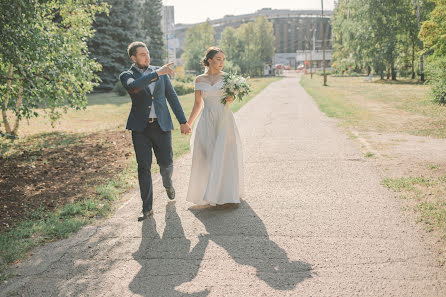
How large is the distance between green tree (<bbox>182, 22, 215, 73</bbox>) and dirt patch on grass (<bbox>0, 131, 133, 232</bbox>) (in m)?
55.1

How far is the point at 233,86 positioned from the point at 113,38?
105 feet

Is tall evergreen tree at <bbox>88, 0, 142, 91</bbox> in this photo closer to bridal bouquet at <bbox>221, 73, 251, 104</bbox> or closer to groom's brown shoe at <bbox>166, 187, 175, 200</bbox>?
groom's brown shoe at <bbox>166, 187, 175, 200</bbox>

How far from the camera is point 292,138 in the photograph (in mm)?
10711

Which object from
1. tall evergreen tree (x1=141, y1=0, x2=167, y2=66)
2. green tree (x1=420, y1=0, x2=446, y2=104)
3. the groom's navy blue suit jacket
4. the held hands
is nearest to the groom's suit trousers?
the groom's navy blue suit jacket

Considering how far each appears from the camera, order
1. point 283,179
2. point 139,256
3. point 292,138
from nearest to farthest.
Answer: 1. point 139,256
2. point 283,179
3. point 292,138

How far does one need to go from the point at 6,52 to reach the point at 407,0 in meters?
45.2

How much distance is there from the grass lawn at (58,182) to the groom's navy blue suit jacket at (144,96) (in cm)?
140

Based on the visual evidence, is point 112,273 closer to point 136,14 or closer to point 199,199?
point 199,199

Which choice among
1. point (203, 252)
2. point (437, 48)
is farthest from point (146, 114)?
point (437, 48)

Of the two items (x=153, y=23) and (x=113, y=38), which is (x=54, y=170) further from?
(x=153, y=23)

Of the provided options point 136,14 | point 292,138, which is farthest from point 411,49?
point 292,138

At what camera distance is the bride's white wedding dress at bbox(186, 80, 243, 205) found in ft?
17.2

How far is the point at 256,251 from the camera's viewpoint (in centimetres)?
401

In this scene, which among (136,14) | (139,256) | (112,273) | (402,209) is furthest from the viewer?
(136,14)
